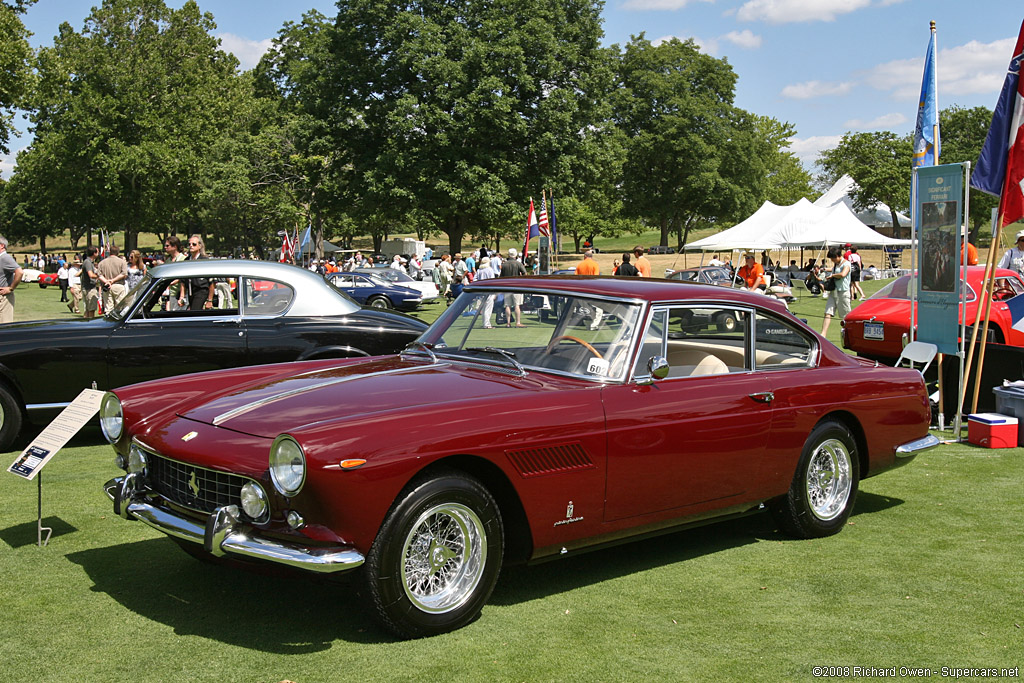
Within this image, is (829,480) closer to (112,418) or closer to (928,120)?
(112,418)

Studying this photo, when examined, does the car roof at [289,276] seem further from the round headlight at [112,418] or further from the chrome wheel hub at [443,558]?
the chrome wheel hub at [443,558]

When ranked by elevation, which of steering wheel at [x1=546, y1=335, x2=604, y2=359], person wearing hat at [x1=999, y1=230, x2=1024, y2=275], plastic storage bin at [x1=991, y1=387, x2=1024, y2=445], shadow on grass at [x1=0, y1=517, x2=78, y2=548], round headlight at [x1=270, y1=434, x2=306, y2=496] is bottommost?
shadow on grass at [x1=0, y1=517, x2=78, y2=548]

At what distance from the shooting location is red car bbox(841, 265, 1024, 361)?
1210cm

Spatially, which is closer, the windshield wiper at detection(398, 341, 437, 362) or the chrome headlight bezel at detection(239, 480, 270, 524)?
the chrome headlight bezel at detection(239, 480, 270, 524)

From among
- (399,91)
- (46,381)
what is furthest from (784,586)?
(399,91)

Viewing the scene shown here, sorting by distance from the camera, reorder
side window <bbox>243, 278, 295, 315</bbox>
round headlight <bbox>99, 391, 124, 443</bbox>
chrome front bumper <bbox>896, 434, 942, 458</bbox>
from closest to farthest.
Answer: round headlight <bbox>99, 391, 124, 443</bbox> → chrome front bumper <bbox>896, 434, 942, 458</bbox> → side window <bbox>243, 278, 295, 315</bbox>

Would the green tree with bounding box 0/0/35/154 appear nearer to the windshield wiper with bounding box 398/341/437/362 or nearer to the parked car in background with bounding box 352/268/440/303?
the parked car in background with bounding box 352/268/440/303

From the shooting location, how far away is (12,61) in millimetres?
27781

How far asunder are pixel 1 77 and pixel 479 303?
27.8 metres

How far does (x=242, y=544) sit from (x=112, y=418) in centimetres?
162

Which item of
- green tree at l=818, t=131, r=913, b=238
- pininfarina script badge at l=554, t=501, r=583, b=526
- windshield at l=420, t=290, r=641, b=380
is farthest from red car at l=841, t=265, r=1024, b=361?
green tree at l=818, t=131, r=913, b=238

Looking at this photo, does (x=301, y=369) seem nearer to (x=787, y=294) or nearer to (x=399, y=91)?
(x=787, y=294)

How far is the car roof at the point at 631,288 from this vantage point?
517 cm

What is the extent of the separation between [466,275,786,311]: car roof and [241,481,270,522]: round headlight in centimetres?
214
